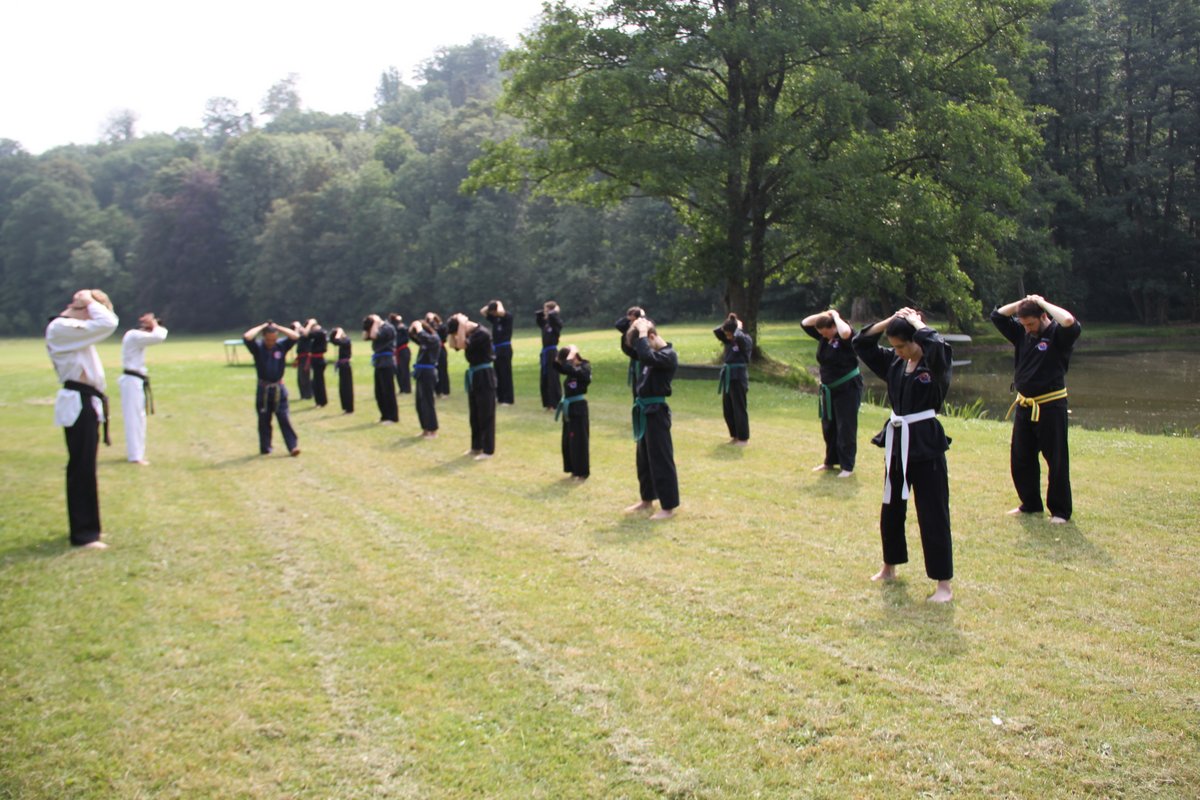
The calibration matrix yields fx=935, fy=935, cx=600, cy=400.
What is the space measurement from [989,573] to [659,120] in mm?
19974

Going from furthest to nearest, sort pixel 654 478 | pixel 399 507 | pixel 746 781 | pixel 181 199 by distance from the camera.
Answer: pixel 181 199, pixel 399 507, pixel 654 478, pixel 746 781

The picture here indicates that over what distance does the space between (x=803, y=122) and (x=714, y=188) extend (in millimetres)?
2755

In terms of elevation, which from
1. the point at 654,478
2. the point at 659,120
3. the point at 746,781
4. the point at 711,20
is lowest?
the point at 746,781

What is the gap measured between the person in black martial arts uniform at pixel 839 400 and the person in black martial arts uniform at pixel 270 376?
744 cm

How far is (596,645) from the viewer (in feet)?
19.7

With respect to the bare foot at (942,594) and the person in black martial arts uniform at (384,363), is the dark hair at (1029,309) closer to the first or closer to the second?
the bare foot at (942,594)

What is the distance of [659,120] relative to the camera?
82.3 ft

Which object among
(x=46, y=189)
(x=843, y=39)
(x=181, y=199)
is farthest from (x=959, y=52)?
(x=46, y=189)

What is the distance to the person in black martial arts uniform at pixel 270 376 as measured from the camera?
13.6 metres

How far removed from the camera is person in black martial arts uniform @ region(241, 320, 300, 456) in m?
13.6

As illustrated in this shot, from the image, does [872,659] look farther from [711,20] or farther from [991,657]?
[711,20]

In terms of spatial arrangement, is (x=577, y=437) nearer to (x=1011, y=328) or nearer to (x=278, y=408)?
(x=1011, y=328)

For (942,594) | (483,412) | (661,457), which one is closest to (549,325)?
(483,412)

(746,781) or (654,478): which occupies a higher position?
(654,478)
